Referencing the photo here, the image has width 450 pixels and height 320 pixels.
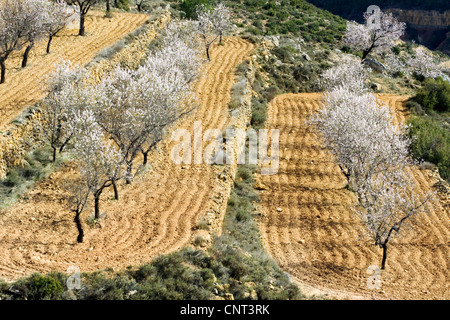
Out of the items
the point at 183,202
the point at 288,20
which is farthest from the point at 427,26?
the point at 183,202

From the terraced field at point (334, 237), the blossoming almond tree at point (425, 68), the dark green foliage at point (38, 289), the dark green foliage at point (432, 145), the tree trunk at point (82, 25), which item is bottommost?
the terraced field at point (334, 237)

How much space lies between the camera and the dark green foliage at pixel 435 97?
53.4 m

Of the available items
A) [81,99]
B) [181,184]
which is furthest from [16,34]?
[181,184]

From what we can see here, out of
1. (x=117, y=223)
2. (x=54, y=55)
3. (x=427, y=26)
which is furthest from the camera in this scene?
(x=427, y=26)

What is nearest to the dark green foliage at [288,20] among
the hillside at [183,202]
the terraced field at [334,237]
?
the hillside at [183,202]

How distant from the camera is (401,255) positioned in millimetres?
26891

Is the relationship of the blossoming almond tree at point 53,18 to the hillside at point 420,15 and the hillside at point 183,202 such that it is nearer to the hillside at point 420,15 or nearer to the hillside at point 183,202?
the hillside at point 183,202

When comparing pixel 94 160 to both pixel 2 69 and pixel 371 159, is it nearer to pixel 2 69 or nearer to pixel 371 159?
pixel 2 69

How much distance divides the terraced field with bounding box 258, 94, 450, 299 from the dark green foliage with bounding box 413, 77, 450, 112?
17531 millimetres

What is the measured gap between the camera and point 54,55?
4003 centimetres

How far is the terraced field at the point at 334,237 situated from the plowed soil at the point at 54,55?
17502mm

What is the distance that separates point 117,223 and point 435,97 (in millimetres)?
43892

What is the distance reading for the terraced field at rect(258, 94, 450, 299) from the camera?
23.7 meters

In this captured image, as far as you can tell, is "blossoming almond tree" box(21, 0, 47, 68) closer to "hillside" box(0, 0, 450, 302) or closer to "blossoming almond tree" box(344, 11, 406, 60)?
"hillside" box(0, 0, 450, 302)
